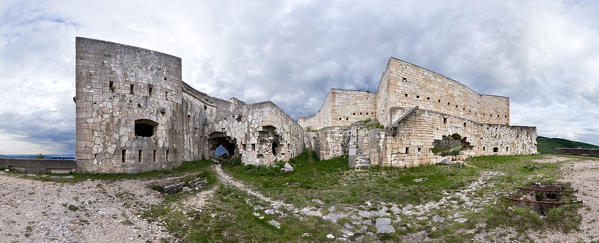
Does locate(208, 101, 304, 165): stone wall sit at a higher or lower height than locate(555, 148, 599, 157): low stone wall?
higher

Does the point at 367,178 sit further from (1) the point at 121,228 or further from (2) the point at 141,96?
(2) the point at 141,96

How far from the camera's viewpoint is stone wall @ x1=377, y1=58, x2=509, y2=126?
2380 cm

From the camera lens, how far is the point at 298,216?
32.8 ft

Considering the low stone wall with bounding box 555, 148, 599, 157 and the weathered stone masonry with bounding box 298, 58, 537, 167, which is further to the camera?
the low stone wall with bounding box 555, 148, 599, 157

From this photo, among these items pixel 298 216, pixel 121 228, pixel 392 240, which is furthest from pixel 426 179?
pixel 121 228

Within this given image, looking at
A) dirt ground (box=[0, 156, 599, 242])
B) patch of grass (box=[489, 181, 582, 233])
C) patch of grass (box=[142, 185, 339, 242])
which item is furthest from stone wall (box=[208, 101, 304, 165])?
patch of grass (box=[489, 181, 582, 233])

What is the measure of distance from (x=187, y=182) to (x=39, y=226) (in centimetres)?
664

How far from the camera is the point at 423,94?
83.4 ft

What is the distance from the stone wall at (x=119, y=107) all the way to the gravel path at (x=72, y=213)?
306 cm

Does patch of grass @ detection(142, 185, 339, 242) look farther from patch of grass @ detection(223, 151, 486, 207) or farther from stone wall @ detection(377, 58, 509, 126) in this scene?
stone wall @ detection(377, 58, 509, 126)

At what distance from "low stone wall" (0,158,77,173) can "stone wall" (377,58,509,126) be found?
20.2 meters

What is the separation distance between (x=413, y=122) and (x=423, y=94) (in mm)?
10204

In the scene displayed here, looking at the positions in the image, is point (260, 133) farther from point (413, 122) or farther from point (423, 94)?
point (423, 94)

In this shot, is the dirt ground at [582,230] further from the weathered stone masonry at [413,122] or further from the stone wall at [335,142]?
the stone wall at [335,142]
